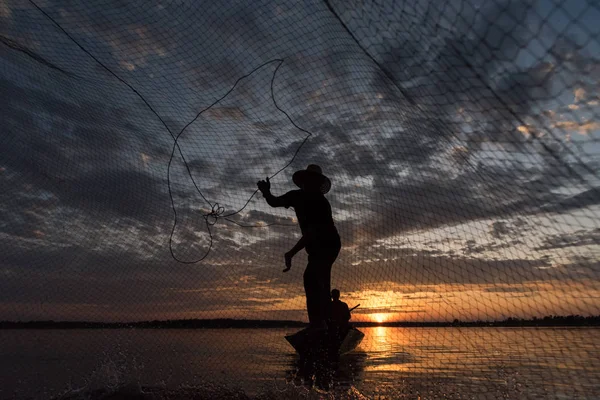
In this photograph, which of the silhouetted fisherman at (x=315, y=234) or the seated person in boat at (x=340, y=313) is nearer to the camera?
the silhouetted fisherman at (x=315, y=234)

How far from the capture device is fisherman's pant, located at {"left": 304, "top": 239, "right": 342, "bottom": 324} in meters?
7.96

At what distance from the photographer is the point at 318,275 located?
26.3 ft

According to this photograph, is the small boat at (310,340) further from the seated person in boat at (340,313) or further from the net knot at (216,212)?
the net knot at (216,212)

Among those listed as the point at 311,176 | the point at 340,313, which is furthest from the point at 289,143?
the point at 340,313

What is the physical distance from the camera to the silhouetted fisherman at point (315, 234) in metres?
7.74

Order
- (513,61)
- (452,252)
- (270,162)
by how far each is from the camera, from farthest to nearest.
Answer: (270,162)
(452,252)
(513,61)

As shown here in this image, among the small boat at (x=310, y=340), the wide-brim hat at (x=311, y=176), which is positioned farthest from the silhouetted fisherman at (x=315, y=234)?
the small boat at (x=310, y=340)

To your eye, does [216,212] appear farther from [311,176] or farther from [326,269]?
[326,269]

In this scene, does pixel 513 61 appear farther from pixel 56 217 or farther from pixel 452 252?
pixel 56 217

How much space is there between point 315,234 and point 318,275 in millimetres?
732

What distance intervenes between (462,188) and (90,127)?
239 inches

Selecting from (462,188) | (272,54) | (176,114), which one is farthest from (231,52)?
(462,188)

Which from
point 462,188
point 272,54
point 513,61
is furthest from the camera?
point 462,188

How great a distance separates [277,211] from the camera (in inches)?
382
